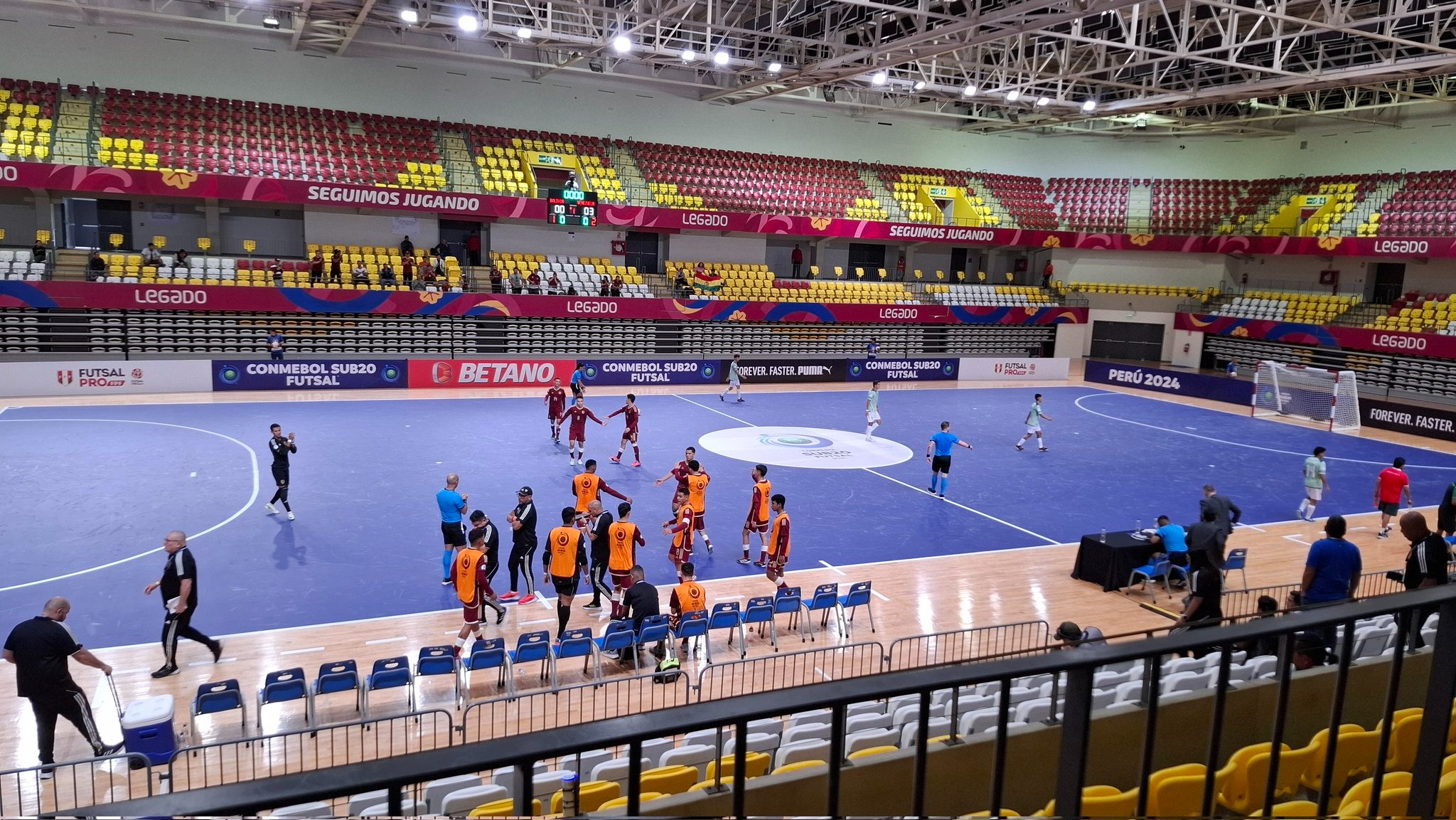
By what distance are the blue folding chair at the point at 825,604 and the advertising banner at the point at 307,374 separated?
2283 centimetres

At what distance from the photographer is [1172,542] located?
15055 mm

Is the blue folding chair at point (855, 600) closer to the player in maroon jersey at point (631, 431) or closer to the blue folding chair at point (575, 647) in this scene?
the blue folding chair at point (575, 647)

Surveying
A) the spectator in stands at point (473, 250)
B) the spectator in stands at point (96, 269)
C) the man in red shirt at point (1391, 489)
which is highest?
the spectator in stands at point (473, 250)

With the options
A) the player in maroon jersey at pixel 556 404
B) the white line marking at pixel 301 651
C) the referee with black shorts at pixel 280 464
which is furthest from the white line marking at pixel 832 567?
the player in maroon jersey at pixel 556 404

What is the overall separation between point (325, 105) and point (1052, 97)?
2892cm

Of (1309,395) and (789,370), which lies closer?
(1309,395)

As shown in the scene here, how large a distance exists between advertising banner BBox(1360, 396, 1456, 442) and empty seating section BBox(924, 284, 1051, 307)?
625 inches

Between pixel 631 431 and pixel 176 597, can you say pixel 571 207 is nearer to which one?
pixel 631 431

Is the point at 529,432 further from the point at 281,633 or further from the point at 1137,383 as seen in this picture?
the point at 1137,383

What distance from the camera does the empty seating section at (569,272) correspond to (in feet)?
122

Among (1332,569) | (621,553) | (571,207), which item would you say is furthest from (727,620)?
(571,207)

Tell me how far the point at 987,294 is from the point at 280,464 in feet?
122

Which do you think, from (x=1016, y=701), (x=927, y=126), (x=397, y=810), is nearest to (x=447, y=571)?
(x=1016, y=701)

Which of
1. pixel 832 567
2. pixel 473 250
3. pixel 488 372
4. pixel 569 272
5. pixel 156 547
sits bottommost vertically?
pixel 832 567
